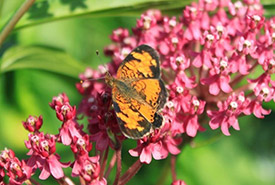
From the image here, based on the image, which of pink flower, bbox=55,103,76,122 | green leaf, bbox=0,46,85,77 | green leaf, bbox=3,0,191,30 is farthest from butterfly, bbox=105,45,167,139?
green leaf, bbox=0,46,85,77

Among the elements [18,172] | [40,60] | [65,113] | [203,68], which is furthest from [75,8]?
[18,172]

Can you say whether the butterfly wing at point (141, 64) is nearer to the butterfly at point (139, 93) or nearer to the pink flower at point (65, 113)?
the butterfly at point (139, 93)

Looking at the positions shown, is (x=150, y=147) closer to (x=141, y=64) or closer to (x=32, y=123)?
(x=141, y=64)

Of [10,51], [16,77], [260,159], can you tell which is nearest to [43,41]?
[16,77]

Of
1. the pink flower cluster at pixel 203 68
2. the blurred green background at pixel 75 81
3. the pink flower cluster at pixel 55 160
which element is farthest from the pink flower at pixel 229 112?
the pink flower cluster at pixel 55 160

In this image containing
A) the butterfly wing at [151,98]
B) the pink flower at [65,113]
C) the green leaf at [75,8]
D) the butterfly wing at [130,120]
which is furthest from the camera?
the green leaf at [75,8]

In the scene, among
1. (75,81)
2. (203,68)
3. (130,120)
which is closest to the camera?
(130,120)
